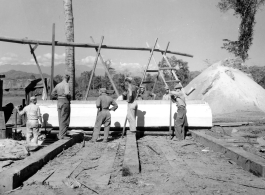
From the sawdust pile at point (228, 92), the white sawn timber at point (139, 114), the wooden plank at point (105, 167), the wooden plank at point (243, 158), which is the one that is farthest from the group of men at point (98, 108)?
the sawdust pile at point (228, 92)

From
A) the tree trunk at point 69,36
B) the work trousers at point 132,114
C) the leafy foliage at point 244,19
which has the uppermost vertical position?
the leafy foliage at point 244,19

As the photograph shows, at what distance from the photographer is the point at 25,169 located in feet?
15.6

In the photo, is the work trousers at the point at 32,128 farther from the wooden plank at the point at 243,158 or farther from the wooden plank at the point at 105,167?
the wooden plank at the point at 243,158

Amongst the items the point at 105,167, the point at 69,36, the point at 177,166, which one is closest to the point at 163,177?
the point at 177,166

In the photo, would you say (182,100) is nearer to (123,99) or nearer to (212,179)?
(123,99)

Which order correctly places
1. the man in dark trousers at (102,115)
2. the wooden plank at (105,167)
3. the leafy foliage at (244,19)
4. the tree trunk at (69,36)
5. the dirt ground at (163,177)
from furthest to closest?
1. the leafy foliage at (244,19)
2. the tree trunk at (69,36)
3. the man in dark trousers at (102,115)
4. the wooden plank at (105,167)
5. the dirt ground at (163,177)

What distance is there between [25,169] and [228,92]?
56.4 feet

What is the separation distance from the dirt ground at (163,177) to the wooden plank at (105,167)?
86 millimetres

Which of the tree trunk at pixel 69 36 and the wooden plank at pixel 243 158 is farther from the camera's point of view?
the tree trunk at pixel 69 36

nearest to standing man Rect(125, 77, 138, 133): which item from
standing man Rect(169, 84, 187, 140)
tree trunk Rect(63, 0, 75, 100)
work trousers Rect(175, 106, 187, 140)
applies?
standing man Rect(169, 84, 187, 140)

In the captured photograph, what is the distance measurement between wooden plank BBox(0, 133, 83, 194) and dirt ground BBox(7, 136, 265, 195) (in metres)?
0.11

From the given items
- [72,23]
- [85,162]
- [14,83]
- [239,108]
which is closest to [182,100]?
[85,162]

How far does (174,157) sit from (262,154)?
2.06 metres

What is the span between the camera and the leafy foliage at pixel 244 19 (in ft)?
90.8
